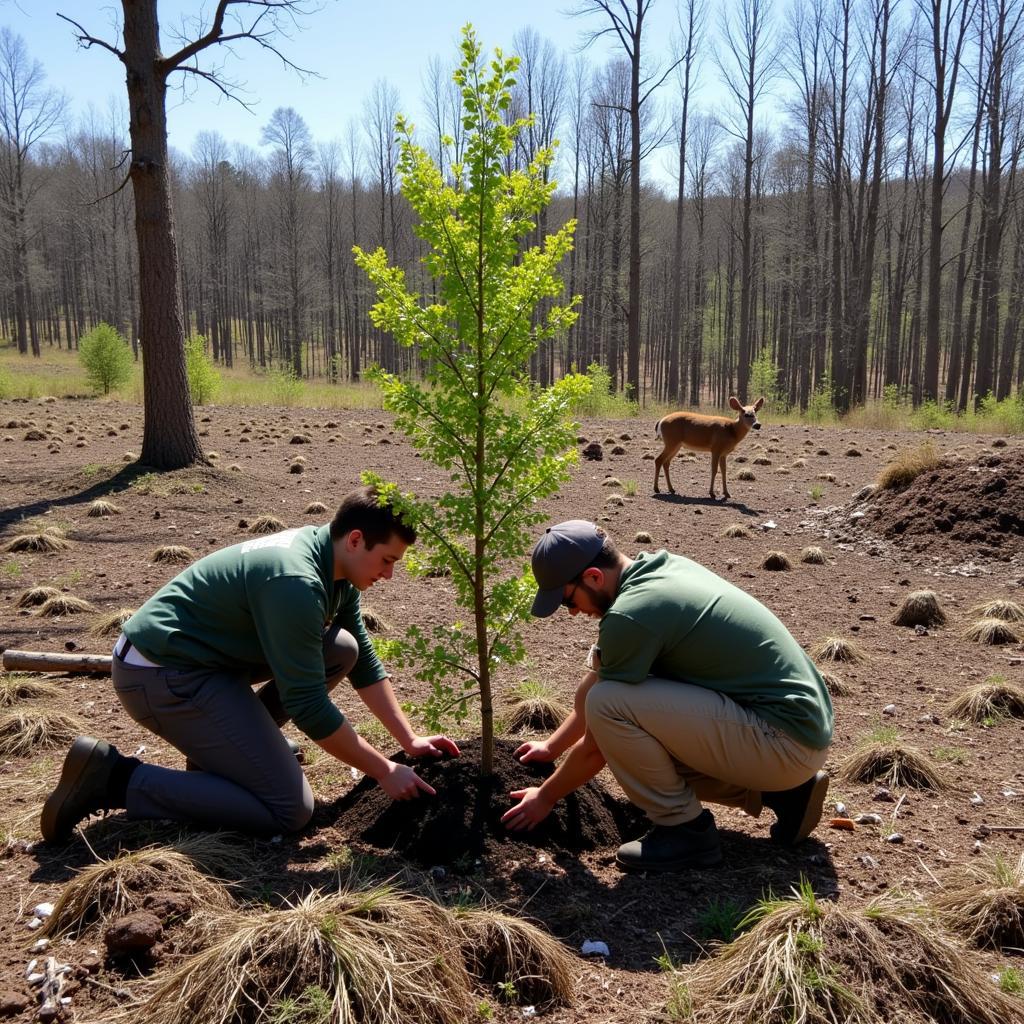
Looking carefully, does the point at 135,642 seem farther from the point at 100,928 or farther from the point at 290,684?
the point at 100,928

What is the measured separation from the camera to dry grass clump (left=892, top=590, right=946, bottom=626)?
6773 mm

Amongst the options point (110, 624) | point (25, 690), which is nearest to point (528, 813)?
point (25, 690)

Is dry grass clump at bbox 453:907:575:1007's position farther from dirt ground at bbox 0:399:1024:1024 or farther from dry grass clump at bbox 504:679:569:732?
dry grass clump at bbox 504:679:569:732

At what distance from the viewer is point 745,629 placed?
332cm

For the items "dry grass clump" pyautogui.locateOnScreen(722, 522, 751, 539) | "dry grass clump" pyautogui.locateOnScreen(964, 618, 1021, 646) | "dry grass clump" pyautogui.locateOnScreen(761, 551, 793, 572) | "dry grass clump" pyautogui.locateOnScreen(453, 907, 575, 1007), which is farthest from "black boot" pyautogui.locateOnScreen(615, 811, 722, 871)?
"dry grass clump" pyautogui.locateOnScreen(722, 522, 751, 539)

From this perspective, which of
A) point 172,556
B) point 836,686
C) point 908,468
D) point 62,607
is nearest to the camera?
point 836,686

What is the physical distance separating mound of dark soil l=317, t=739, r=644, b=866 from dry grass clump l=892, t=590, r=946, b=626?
3.97 meters

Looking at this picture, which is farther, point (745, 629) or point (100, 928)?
point (745, 629)

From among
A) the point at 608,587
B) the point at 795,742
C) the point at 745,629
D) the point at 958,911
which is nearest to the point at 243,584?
the point at 608,587

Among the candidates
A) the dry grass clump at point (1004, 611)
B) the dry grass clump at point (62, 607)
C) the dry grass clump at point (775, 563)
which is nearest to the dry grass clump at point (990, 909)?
the dry grass clump at point (1004, 611)

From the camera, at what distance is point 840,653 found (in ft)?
19.6

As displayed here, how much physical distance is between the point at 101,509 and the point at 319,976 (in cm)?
872

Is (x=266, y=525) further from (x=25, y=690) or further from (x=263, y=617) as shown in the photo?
(x=263, y=617)

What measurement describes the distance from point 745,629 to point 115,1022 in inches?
96.0
